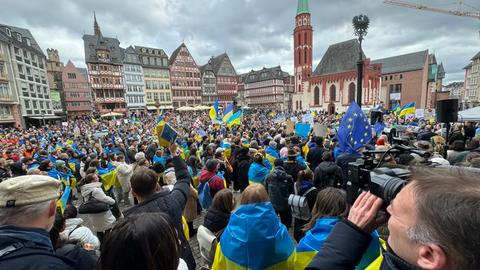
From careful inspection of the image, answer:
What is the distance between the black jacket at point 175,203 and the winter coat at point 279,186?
1.95 meters

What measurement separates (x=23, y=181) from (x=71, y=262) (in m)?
0.63

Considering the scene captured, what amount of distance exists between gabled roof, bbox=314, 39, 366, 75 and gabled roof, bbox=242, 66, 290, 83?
22.1m

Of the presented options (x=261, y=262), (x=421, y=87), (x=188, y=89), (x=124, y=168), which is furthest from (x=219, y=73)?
(x=261, y=262)

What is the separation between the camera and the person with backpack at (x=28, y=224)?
1.16m

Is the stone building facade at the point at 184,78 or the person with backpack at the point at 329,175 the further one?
the stone building facade at the point at 184,78

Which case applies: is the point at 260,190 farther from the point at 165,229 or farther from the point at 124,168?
the point at 124,168

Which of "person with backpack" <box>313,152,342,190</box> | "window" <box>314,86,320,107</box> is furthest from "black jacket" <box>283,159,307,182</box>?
"window" <box>314,86,320,107</box>

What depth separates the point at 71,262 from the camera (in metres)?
1.37

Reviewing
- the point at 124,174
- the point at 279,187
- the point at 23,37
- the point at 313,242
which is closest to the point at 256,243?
the point at 313,242

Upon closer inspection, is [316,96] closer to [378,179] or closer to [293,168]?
[293,168]

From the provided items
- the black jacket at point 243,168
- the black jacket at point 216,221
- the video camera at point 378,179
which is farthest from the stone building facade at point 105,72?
the video camera at point 378,179

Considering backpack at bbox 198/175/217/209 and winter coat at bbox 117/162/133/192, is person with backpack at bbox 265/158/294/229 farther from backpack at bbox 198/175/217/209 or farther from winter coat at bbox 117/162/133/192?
winter coat at bbox 117/162/133/192

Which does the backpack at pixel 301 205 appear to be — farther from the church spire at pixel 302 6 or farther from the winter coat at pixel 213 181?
the church spire at pixel 302 6

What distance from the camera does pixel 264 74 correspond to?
76250 millimetres
